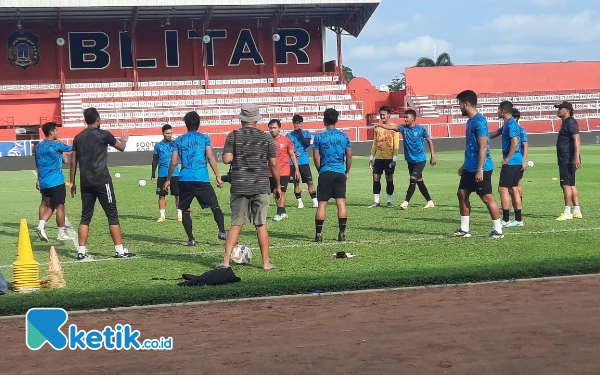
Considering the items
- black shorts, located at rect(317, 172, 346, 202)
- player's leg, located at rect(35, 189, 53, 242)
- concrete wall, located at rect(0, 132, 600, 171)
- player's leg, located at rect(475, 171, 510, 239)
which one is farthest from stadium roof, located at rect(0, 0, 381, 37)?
player's leg, located at rect(475, 171, 510, 239)

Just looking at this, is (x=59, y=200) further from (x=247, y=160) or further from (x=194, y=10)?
(x=194, y=10)

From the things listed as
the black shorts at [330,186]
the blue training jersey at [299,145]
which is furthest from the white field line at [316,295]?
the blue training jersey at [299,145]

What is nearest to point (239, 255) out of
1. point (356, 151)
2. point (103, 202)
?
point (103, 202)

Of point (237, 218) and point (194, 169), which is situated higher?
point (194, 169)

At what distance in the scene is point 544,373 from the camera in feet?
20.8

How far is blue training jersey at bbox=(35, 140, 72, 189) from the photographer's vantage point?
46.9 ft

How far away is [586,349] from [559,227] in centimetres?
743

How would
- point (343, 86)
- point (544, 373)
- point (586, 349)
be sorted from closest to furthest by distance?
point (544, 373) < point (586, 349) < point (343, 86)

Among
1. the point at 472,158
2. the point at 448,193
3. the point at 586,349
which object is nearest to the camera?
the point at 586,349

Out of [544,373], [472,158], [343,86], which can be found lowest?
[544,373]

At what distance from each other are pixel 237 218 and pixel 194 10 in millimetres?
45221

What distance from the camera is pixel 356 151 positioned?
44094mm

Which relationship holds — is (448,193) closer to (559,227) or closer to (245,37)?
(559,227)

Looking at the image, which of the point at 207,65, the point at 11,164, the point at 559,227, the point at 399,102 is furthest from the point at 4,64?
the point at 559,227
